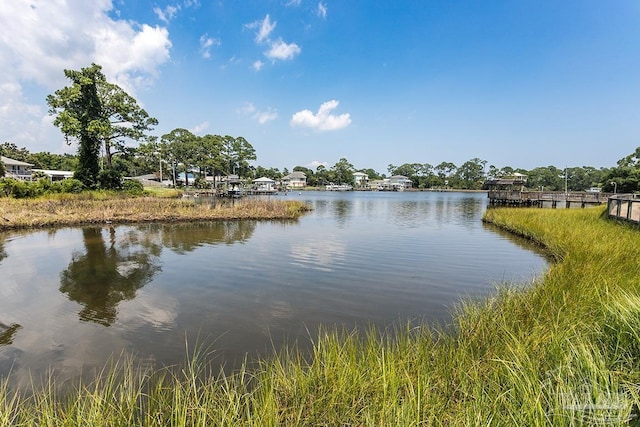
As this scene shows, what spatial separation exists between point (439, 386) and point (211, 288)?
601 centimetres

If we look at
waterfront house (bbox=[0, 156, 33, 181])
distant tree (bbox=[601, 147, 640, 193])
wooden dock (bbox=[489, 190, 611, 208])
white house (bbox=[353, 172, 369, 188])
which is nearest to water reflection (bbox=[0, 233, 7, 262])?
waterfront house (bbox=[0, 156, 33, 181])

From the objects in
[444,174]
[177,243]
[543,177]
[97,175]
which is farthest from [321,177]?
[177,243]

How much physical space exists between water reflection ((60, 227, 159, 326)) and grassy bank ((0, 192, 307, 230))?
658 cm

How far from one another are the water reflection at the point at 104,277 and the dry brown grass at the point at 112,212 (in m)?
6.53

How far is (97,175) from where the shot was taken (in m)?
29.9

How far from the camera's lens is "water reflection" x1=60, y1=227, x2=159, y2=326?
6324 mm

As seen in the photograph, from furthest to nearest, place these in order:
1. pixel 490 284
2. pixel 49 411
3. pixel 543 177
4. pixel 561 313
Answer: pixel 543 177, pixel 490 284, pixel 561 313, pixel 49 411

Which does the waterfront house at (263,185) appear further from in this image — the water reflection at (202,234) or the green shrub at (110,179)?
the water reflection at (202,234)

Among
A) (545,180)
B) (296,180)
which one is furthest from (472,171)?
(296,180)

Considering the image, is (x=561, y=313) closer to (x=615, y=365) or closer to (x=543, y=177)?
(x=615, y=365)

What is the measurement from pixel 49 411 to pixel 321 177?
105300 mm

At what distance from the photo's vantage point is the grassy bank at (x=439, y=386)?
221 cm

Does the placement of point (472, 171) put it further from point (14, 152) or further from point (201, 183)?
point (14, 152)

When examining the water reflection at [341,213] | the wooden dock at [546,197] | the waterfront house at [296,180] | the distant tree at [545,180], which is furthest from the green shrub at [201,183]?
the distant tree at [545,180]
